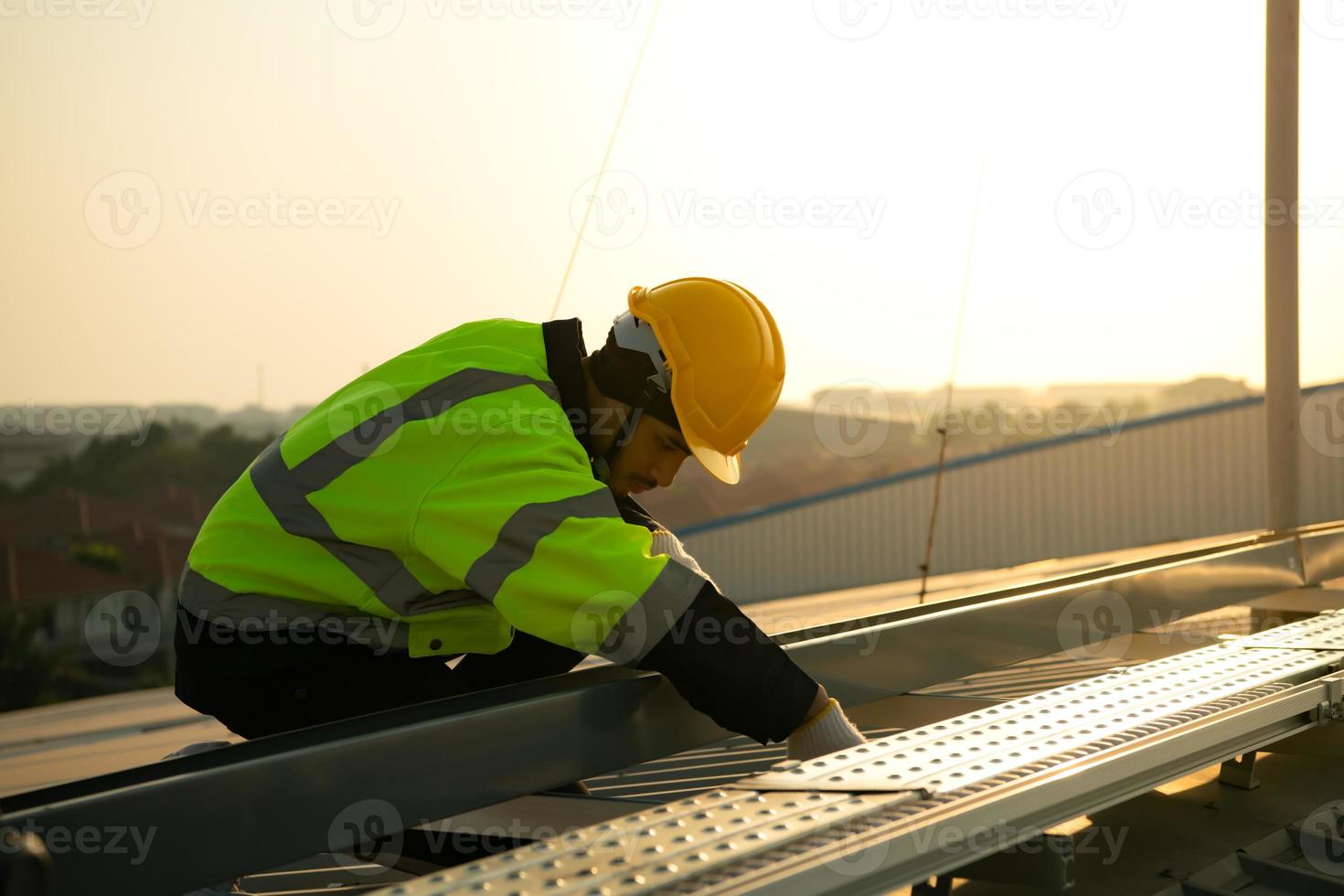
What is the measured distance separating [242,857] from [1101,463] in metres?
12.5

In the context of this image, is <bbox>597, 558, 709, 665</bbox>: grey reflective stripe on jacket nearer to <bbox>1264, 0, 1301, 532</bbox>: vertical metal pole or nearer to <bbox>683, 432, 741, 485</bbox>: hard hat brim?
<bbox>683, 432, 741, 485</bbox>: hard hat brim

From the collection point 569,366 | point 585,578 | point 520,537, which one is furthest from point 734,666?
point 569,366

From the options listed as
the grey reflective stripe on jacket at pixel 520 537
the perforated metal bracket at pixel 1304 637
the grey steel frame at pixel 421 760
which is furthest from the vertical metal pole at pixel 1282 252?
the grey reflective stripe on jacket at pixel 520 537

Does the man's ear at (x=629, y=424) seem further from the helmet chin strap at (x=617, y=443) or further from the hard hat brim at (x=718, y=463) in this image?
the hard hat brim at (x=718, y=463)

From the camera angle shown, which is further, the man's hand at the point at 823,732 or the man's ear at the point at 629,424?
the man's ear at the point at 629,424

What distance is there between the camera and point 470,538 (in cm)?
169

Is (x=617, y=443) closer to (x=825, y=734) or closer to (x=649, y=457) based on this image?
(x=649, y=457)

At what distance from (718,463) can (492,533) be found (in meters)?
0.62

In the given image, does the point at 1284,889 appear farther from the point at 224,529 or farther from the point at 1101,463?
the point at 1101,463

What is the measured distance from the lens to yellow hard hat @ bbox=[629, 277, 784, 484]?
2.08 metres

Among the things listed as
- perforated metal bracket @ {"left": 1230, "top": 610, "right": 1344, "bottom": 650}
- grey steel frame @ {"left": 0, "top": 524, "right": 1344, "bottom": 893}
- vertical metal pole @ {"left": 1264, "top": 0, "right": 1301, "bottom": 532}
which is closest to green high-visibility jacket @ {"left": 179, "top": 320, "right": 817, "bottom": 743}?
grey steel frame @ {"left": 0, "top": 524, "right": 1344, "bottom": 893}

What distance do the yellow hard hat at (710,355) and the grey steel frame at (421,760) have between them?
476 mm

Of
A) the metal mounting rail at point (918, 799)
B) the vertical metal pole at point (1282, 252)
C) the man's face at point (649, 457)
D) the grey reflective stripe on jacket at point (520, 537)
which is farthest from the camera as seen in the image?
the vertical metal pole at point (1282, 252)

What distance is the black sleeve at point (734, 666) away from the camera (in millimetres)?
1743
